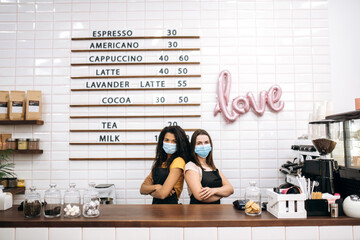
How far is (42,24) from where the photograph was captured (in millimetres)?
3676

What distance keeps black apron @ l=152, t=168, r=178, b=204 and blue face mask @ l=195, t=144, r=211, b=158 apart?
340 millimetres

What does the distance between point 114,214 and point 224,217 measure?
0.74m

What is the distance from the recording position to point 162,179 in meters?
2.72

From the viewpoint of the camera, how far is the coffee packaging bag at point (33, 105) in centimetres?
347

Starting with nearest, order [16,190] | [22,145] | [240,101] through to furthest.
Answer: [16,190], [22,145], [240,101]

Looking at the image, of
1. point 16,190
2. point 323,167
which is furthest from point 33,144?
point 323,167

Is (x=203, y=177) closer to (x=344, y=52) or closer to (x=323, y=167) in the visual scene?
(x=323, y=167)

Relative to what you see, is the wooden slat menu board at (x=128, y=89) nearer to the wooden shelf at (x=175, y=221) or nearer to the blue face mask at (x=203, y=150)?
the blue face mask at (x=203, y=150)

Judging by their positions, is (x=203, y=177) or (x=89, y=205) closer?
(x=89, y=205)

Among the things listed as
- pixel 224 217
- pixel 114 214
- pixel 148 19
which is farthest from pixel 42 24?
pixel 224 217

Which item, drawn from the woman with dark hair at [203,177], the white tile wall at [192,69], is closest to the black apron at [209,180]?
the woman with dark hair at [203,177]

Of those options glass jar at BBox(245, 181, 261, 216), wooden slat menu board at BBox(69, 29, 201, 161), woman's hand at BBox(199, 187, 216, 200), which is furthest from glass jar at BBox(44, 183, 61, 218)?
wooden slat menu board at BBox(69, 29, 201, 161)

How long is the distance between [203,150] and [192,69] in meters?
1.33

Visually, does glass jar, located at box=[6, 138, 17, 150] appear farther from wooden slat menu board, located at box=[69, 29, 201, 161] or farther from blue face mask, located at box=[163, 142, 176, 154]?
blue face mask, located at box=[163, 142, 176, 154]
